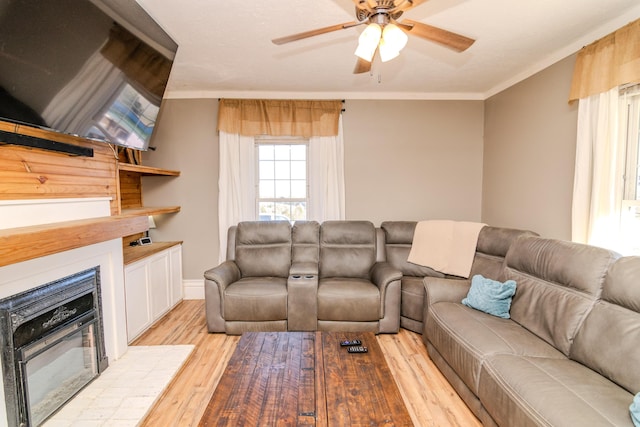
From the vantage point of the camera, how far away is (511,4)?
1.86 metres

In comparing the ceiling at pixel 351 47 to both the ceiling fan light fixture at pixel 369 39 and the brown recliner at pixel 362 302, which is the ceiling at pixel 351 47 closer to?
the ceiling fan light fixture at pixel 369 39

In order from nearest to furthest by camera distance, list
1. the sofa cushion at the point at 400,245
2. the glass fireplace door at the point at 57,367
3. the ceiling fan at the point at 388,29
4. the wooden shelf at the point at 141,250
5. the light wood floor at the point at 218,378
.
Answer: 1. the ceiling fan at the point at 388,29
2. the glass fireplace door at the point at 57,367
3. the light wood floor at the point at 218,378
4. the wooden shelf at the point at 141,250
5. the sofa cushion at the point at 400,245

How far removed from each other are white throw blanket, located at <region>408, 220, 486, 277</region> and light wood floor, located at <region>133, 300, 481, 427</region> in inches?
29.8

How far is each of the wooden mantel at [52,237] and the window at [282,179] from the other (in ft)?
5.83

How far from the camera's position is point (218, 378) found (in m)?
2.15

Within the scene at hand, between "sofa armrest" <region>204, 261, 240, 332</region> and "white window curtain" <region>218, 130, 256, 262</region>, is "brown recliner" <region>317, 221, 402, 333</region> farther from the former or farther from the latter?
"white window curtain" <region>218, 130, 256, 262</region>

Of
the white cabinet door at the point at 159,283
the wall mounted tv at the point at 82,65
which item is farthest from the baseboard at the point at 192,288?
the wall mounted tv at the point at 82,65

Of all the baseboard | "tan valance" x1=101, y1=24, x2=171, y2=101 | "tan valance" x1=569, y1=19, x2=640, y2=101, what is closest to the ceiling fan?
"tan valance" x1=101, y1=24, x2=171, y2=101

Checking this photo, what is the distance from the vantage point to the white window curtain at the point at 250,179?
355 centimetres

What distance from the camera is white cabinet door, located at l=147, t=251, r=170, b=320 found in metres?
2.95

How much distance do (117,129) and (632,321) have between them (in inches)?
125

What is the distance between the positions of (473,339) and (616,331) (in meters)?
0.66

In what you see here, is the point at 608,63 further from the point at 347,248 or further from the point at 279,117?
the point at 279,117

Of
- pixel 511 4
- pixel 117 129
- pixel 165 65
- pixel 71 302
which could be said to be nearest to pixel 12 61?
pixel 117 129
